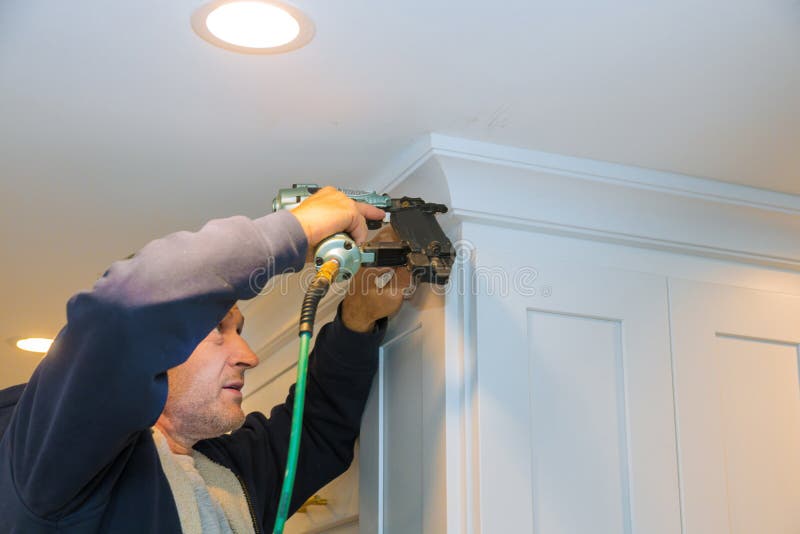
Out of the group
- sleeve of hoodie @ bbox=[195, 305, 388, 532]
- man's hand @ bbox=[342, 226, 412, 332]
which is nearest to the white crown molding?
man's hand @ bbox=[342, 226, 412, 332]

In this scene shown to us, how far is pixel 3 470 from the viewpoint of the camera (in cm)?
130

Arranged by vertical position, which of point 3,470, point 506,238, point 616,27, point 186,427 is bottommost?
point 3,470

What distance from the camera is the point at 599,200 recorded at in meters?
1.76

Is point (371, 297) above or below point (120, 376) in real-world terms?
above

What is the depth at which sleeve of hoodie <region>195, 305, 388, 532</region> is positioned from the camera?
1.82m

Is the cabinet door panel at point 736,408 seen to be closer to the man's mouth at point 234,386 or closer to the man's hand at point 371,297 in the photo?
the man's hand at point 371,297

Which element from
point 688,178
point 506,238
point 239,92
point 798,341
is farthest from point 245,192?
point 798,341

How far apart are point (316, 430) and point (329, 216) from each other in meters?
0.65

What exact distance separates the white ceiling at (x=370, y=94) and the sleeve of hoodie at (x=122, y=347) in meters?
0.33

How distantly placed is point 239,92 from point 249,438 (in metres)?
0.71

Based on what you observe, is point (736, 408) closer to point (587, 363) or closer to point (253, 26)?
point (587, 363)

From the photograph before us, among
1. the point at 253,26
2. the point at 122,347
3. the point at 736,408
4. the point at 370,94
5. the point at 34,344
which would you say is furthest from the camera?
the point at 34,344

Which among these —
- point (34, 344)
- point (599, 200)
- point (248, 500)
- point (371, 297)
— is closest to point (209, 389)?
point (248, 500)

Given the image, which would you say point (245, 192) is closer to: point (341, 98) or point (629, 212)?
point (341, 98)
